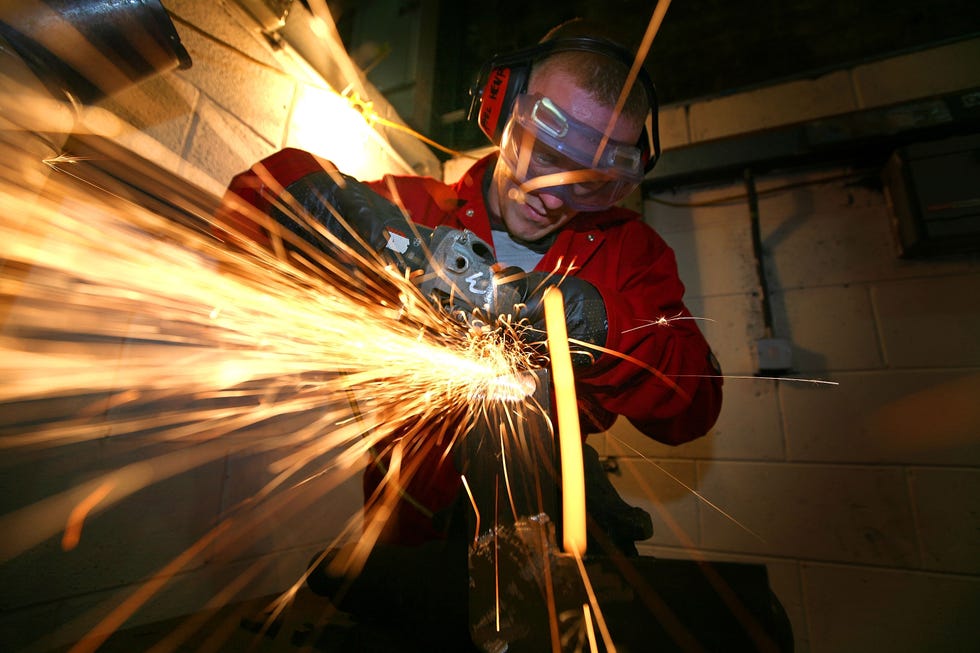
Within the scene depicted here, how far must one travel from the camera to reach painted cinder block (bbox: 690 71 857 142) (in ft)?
6.75

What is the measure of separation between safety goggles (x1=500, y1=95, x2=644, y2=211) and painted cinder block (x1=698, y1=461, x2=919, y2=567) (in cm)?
141

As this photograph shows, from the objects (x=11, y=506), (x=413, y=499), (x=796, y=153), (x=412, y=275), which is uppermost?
(x=796, y=153)

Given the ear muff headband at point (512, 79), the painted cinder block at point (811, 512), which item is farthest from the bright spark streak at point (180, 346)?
the painted cinder block at point (811, 512)

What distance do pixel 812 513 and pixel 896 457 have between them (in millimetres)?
415

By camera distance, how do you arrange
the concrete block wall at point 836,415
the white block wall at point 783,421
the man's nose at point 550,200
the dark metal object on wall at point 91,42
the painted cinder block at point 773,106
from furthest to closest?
1. the painted cinder block at point 773,106
2. the concrete block wall at point 836,415
3. the man's nose at point 550,200
4. the white block wall at point 783,421
5. the dark metal object on wall at point 91,42

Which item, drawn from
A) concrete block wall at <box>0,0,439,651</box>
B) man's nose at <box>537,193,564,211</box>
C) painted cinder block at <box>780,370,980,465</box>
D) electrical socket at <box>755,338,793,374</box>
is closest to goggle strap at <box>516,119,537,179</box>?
man's nose at <box>537,193,564,211</box>

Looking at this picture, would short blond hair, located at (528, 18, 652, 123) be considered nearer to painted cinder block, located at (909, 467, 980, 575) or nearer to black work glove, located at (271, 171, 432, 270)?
black work glove, located at (271, 171, 432, 270)

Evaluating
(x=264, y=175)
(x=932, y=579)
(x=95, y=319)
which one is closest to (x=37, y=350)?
(x=95, y=319)

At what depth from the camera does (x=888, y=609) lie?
1.60 m

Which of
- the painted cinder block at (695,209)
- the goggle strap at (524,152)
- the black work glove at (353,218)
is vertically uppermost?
the painted cinder block at (695,209)

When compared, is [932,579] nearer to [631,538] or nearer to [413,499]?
[631,538]

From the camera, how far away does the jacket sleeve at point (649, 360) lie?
1.14 metres

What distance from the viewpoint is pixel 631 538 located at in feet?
2.93

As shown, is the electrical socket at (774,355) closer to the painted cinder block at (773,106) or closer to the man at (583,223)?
the man at (583,223)
